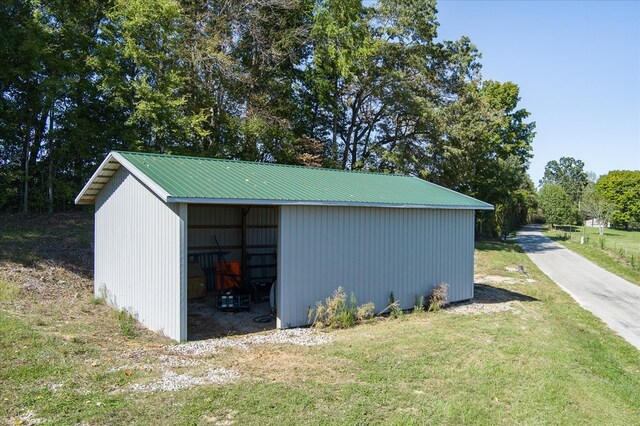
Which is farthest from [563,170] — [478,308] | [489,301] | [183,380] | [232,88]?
[183,380]

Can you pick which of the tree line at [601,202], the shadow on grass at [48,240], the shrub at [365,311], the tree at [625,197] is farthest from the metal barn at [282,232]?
the tree at [625,197]

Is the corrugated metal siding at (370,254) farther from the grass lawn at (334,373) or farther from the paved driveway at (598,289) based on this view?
the paved driveway at (598,289)

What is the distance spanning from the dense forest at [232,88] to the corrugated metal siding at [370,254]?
31.2ft

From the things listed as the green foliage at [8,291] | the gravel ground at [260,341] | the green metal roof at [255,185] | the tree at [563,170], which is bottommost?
the gravel ground at [260,341]

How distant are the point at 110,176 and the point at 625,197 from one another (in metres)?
62.6

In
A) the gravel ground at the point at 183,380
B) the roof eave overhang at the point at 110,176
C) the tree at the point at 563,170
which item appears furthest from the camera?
the tree at the point at 563,170

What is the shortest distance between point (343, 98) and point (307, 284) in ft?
54.0

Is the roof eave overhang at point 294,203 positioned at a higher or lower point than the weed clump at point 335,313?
higher

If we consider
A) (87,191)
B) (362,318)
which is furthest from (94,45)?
(362,318)

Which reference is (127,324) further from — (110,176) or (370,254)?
(370,254)

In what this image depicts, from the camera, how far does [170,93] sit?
1644cm

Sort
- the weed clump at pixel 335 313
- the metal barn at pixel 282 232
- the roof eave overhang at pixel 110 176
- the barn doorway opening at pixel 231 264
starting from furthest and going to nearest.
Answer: the barn doorway opening at pixel 231 264, the weed clump at pixel 335 313, the metal barn at pixel 282 232, the roof eave overhang at pixel 110 176

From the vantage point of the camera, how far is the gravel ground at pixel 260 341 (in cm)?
681

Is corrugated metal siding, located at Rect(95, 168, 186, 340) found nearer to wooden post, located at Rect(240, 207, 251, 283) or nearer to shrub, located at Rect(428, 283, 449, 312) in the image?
wooden post, located at Rect(240, 207, 251, 283)
